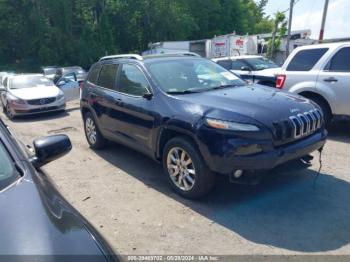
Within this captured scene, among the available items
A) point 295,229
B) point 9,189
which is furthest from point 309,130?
point 9,189

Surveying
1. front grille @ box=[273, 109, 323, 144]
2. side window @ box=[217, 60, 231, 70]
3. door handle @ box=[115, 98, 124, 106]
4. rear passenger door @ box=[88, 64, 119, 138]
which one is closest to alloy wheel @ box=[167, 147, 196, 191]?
front grille @ box=[273, 109, 323, 144]

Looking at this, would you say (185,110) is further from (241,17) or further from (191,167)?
(241,17)

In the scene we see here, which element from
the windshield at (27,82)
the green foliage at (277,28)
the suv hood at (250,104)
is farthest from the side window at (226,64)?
the green foliage at (277,28)

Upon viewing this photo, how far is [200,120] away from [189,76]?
1.28 meters

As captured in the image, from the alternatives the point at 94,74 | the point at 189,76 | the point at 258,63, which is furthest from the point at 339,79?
the point at 258,63

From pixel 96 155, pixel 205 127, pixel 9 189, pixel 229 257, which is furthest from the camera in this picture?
pixel 96 155

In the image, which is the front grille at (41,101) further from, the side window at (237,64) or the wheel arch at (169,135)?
the wheel arch at (169,135)

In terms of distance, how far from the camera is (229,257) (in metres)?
3.37

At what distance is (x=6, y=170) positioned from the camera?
241cm

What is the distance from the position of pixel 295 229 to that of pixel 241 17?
55.5 meters

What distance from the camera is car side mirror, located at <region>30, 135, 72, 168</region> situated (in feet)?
9.46

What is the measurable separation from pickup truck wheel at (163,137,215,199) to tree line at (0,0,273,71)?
3799 centimetres

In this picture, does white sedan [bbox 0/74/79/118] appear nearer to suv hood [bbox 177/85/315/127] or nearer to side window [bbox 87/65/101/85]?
side window [bbox 87/65/101/85]

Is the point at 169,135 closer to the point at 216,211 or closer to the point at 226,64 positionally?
the point at 216,211
